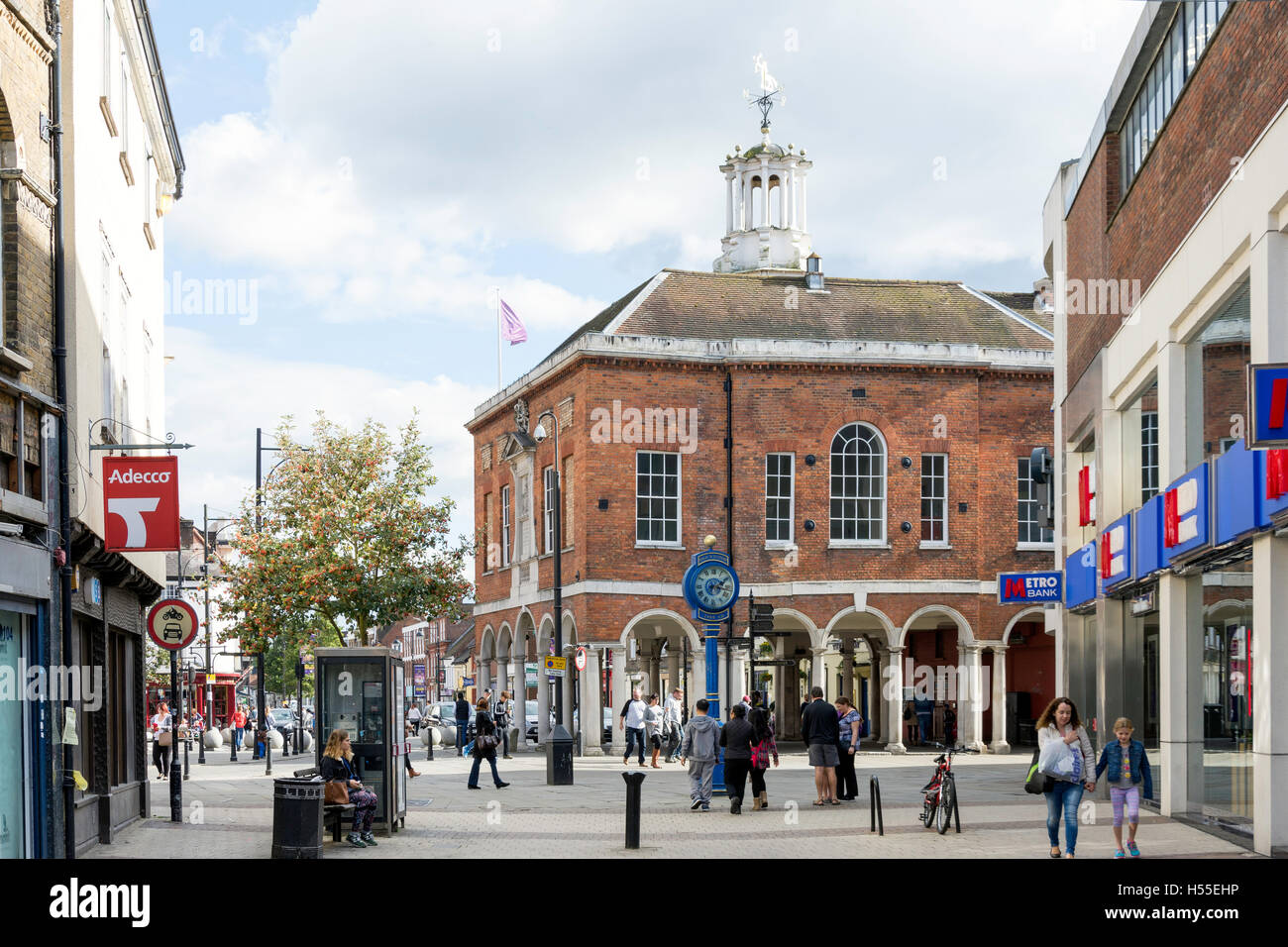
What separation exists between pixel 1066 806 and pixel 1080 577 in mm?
12840

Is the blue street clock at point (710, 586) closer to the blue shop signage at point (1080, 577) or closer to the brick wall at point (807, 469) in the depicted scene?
the blue shop signage at point (1080, 577)

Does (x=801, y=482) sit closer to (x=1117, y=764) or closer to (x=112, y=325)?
(x=112, y=325)

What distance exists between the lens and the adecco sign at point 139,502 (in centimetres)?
1780

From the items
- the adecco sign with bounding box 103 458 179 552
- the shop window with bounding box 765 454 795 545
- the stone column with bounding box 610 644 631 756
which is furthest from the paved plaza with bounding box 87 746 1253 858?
the shop window with bounding box 765 454 795 545

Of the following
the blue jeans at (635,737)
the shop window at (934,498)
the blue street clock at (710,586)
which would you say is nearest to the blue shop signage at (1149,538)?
the blue street clock at (710,586)

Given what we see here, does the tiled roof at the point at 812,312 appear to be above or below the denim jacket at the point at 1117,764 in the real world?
above

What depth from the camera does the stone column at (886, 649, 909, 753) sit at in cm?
4473

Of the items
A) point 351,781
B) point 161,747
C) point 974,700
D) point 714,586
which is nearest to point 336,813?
point 351,781

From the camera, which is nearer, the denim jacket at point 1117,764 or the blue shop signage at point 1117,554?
the denim jacket at point 1117,764

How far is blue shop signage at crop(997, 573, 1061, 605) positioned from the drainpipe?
1742 cm

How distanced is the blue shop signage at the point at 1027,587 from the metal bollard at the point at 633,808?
12.4 metres

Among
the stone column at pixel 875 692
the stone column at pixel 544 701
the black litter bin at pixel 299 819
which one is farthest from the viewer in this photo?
the stone column at pixel 875 692

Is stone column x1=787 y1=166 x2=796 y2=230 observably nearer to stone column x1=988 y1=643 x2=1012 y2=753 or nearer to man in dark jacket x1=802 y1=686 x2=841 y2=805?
stone column x1=988 y1=643 x2=1012 y2=753

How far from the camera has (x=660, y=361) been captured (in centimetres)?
4519
